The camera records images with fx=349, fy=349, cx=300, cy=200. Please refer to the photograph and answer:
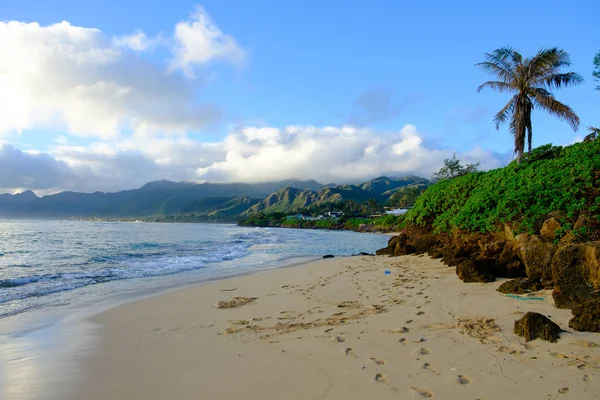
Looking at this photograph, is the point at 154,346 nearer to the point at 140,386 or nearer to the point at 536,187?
the point at 140,386

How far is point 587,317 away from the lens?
4770 millimetres

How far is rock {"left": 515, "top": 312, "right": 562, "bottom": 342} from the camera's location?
4.51 m

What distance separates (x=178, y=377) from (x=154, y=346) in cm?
162

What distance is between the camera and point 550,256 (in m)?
7.61

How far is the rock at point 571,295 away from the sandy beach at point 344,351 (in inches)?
9.0

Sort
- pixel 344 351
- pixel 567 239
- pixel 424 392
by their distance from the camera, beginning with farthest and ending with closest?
pixel 567 239 < pixel 344 351 < pixel 424 392

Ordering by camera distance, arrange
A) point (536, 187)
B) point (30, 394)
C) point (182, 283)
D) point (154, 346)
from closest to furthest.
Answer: point (30, 394), point (154, 346), point (536, 187), point (182, 283)

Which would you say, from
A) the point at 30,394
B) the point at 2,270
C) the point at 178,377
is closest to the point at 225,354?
the point at 178,377

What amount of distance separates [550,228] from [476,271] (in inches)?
80.4

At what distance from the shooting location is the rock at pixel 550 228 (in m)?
8.53

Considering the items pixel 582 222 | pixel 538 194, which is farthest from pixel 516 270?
pixel 538 194

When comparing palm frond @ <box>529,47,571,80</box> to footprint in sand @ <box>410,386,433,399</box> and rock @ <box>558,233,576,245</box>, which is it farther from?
footprint in sand @ <box>410,386,433,399</box>

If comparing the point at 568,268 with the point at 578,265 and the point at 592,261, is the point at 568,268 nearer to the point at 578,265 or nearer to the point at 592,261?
the point at 578,265

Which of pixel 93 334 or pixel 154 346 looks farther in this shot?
pixel 93 334
